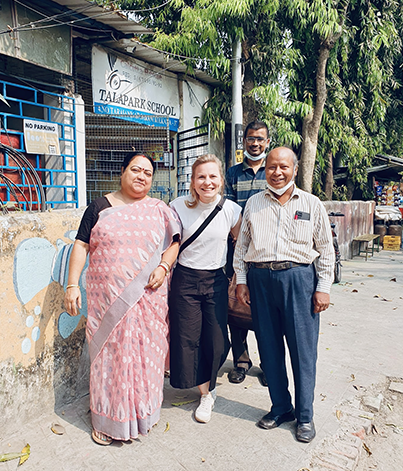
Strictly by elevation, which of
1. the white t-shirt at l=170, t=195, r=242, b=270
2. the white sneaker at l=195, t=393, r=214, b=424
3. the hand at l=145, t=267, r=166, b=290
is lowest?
the white sneaker at l=195, t=393, r=214, b=424

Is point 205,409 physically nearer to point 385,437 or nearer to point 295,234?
point 385,437

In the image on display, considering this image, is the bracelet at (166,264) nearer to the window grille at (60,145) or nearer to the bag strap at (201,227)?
the bag strap at (201,227)

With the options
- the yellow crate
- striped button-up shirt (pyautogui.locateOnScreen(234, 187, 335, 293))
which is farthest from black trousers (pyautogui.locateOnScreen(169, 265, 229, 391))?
the yellow crate

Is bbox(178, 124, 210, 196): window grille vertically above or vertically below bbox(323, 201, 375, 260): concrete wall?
above

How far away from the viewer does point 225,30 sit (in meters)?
7.98

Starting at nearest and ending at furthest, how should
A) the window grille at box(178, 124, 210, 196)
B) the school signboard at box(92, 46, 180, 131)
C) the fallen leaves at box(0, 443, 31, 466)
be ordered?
the fallen leaves at box(0, 443, 31, 466) → the school signboard at box(92, 46, 180, 131) → the window grille at box(178, 124, 210, 196)

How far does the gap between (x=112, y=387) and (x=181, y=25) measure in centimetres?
758

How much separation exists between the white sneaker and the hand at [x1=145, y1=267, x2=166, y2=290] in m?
0.93

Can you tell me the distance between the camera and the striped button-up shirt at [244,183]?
3.14m

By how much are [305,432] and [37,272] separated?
6.43 ft

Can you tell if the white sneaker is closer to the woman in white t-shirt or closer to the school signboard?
the woman in white t-shirt

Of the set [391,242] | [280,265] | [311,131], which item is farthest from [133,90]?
[391,242]

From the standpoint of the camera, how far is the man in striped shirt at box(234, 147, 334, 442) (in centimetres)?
239

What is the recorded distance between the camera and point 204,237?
8.45 ft
